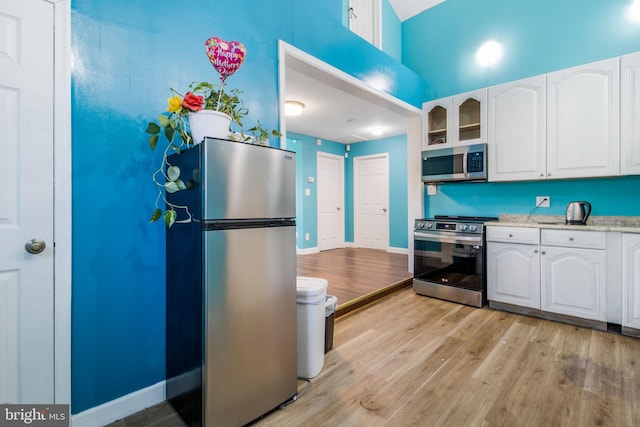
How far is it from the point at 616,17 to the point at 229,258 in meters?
4.01

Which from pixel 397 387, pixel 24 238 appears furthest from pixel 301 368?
pixel 24 238

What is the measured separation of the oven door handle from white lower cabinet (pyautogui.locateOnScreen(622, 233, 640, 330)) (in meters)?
1.05

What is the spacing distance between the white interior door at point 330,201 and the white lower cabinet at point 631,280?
4665 mm

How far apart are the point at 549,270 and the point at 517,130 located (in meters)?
1.42

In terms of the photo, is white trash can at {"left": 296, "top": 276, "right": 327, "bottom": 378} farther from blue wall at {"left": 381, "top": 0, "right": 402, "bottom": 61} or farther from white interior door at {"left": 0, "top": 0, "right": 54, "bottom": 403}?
blue wall at {"left": 381, "top": 0, "right": 402, "bottom": 61}

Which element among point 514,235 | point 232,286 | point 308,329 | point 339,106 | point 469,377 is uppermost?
point 339,106

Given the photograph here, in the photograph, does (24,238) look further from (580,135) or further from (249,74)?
(580,135)

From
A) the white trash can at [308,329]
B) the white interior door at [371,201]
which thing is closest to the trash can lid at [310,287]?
the white trash can at [308,329]

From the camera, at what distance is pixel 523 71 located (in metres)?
3.25

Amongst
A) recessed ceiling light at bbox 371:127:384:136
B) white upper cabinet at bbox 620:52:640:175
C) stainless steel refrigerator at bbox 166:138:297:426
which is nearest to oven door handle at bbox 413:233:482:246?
white upper cabinet at bbox 620:52:640:175

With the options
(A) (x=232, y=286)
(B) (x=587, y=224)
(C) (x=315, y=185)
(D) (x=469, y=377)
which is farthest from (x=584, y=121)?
(C) (x=315, y=185)

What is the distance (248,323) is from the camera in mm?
1392

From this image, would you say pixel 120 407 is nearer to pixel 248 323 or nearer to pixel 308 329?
pixel 248 323

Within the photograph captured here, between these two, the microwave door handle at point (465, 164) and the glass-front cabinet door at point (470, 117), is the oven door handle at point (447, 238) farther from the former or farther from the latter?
the glass-front cabinet door at point (470, 117)
